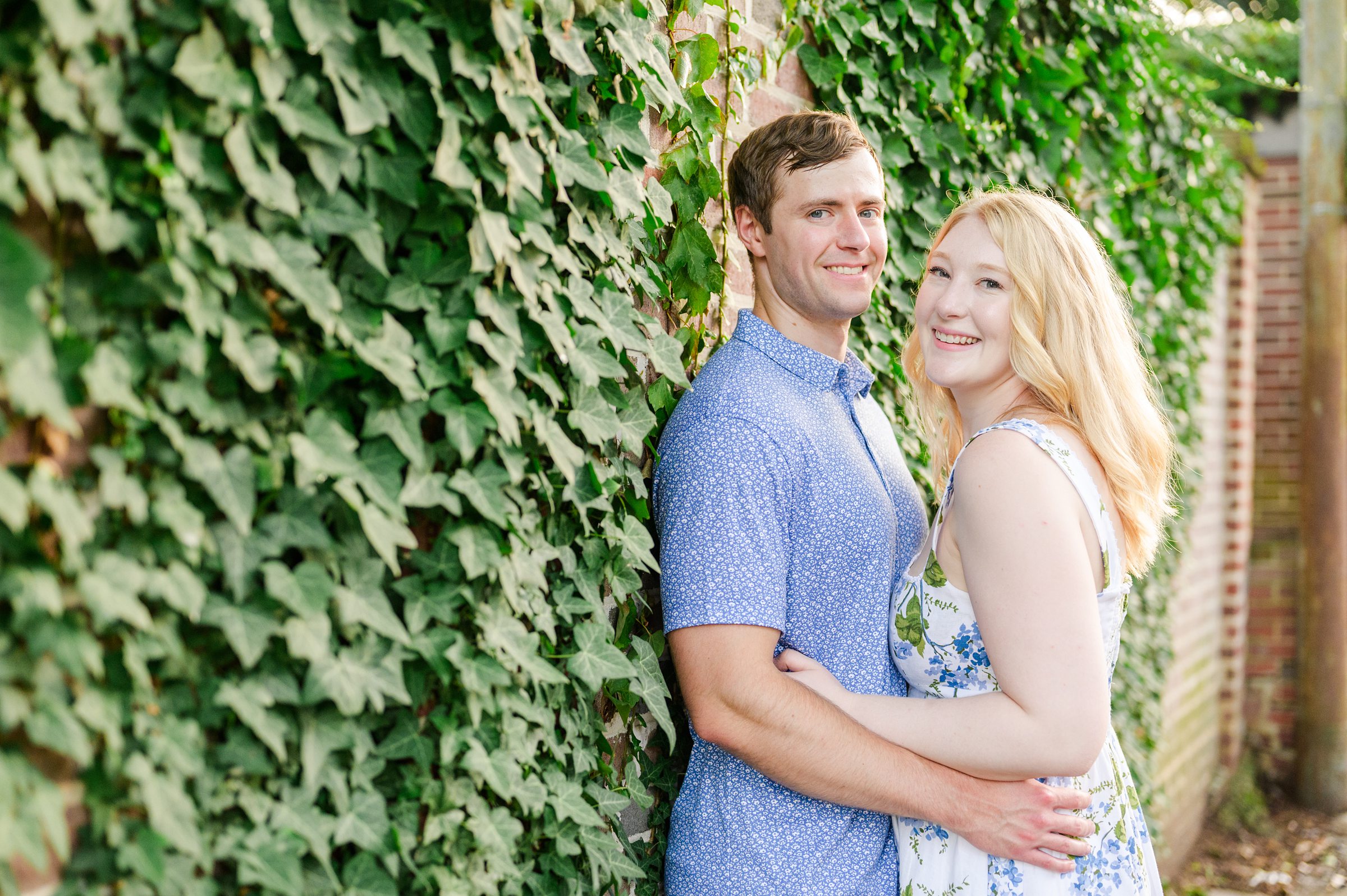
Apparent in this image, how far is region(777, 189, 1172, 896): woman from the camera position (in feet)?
5.43

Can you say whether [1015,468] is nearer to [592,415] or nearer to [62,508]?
[592,415]

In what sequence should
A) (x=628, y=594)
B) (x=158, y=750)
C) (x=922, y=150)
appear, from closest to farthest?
1. (x=158, y=750)
2. (x=628, y=594)
3. (x=922, y=150)

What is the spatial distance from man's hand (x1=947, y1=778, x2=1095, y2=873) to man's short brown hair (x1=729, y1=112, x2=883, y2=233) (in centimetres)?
108

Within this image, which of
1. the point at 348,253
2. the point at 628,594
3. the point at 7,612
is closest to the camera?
the point at 7,612

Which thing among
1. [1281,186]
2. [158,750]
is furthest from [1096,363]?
[1281,186]

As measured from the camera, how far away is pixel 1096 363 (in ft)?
6.06

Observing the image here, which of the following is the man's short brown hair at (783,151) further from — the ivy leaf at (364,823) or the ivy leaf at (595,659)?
the ivy leaf at (364,823)

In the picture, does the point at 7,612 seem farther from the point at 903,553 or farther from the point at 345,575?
the point at 903,553

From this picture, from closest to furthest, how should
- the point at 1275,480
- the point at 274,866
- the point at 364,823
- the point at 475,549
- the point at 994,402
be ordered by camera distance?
the point at 274,866, the point at 364,823, the point at 475,549, the point at 994,402, the point at 1275,480

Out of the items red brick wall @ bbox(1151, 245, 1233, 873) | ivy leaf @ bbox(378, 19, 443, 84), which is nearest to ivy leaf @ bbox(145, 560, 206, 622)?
ivy leaf @ bbox(378, 19, 443, 84)

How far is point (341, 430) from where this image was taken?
121 centimetres

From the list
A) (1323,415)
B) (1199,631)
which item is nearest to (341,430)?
(1199,631)

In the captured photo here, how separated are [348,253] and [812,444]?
918mm

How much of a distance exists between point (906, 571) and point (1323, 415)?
15.1 feet
